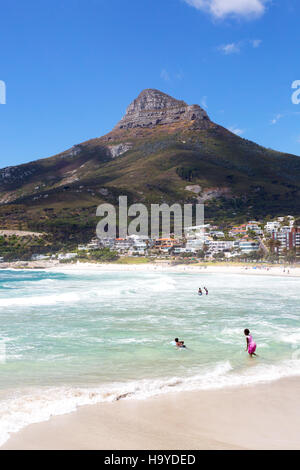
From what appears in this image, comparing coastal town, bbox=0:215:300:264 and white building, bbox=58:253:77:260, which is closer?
coastal town, bbox=0:215:300:264

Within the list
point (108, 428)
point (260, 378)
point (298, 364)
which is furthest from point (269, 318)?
point (108, 428)

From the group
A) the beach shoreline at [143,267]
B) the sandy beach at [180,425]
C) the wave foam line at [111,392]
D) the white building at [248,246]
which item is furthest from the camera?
the white building at [248,246]

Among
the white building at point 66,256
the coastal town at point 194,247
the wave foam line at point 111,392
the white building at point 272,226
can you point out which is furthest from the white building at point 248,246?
the wave foam line at point 111,392

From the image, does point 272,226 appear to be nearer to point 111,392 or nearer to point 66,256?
point 66,256

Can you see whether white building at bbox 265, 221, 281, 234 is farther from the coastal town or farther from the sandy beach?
the sandy beach

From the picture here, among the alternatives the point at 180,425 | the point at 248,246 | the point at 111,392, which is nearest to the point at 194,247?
the point at 248,246

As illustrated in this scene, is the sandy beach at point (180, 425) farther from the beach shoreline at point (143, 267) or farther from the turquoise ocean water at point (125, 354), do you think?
the beach shoreline at point (143, 267)

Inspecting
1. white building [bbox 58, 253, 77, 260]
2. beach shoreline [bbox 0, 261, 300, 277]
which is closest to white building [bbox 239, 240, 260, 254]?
beach shoreline [bbox 0, 261, 300, 277]
